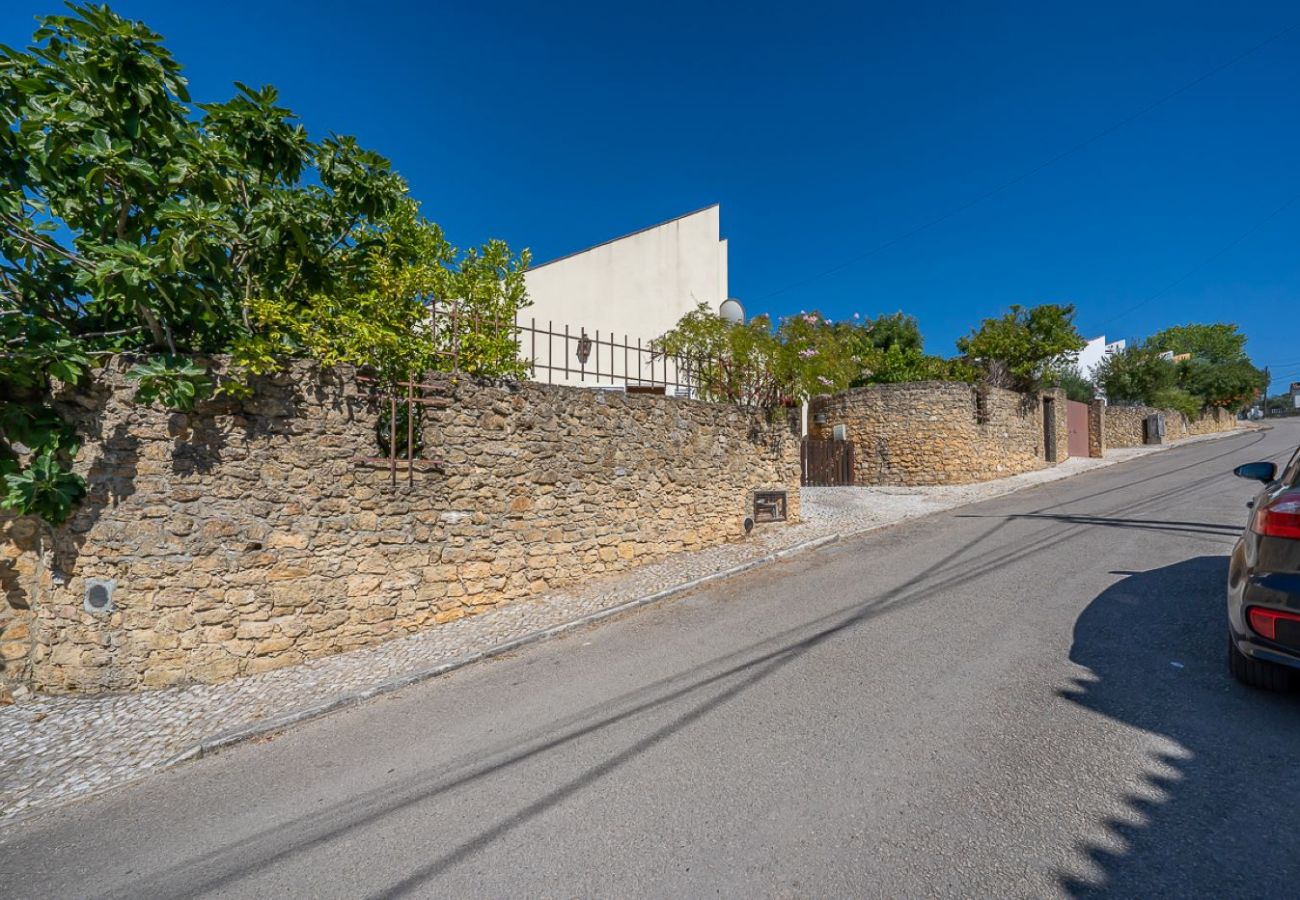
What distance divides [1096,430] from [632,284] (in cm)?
2049

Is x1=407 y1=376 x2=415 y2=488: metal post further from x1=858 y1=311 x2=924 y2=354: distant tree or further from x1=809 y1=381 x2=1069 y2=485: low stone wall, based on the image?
x1=858 y1=311 x2=924 y2=354: distant tree

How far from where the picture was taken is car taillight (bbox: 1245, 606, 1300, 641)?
117 inches

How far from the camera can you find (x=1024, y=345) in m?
17.1

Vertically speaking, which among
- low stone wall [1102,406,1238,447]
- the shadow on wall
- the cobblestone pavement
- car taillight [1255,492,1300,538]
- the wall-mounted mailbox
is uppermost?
low stone wall [1102,406,1238,447]

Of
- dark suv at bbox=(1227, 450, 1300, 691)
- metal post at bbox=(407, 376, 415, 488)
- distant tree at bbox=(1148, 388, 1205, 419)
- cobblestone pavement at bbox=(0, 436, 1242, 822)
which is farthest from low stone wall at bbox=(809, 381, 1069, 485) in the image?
distant tree at bbox=(1148, 388, 1205, 419)

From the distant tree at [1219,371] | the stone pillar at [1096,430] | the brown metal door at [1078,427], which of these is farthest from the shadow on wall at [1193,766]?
the distant tree at [1219,371]

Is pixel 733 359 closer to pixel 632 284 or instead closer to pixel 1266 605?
pixel 1266 605

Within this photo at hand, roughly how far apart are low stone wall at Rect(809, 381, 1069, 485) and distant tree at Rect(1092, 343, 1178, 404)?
1876 centimetres

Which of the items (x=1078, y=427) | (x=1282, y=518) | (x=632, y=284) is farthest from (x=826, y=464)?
(x=1282, y=518)

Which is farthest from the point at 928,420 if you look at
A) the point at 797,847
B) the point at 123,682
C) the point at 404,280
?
the point at 123,682

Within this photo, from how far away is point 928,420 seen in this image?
625 inches

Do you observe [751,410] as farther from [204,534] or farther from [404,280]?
[204,534]

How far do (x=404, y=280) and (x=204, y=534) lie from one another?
3195mm

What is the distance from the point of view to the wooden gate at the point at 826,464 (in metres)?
16.8
